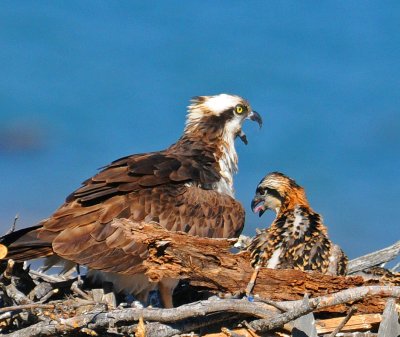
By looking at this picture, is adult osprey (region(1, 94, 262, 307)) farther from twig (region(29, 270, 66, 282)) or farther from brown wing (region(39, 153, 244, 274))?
twig (region(29, 270, 66, 282))

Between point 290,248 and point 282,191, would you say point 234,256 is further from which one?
point 282,191

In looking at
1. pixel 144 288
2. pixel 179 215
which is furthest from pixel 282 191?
pixel 144 288

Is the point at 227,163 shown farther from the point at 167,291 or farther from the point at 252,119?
the point at 167,291

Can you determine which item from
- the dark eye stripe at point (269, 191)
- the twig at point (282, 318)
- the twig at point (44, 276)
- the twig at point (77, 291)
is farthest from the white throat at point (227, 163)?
the twig at point (282, 318)

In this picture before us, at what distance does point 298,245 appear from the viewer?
24.4ft

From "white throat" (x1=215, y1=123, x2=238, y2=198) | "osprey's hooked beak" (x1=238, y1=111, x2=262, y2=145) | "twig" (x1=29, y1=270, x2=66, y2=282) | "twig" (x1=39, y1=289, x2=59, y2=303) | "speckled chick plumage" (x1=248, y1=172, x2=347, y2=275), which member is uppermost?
"osprey's hooked beak" (x1=238, y1=111, x2=262, y2=145)

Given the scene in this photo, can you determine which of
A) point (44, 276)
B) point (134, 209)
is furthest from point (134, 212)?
point (44, 276)

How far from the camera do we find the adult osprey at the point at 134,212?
7406 mm

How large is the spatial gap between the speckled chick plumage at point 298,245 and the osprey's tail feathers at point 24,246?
162 centimetres

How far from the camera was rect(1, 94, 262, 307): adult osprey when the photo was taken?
741cm

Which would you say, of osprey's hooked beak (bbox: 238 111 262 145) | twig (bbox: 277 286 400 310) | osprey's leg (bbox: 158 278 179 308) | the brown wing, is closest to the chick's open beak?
osprey's hooked beak (bbox: 238 111 262 145)

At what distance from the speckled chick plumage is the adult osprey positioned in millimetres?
496

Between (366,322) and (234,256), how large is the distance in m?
1.01

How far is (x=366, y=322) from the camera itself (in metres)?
6.61
